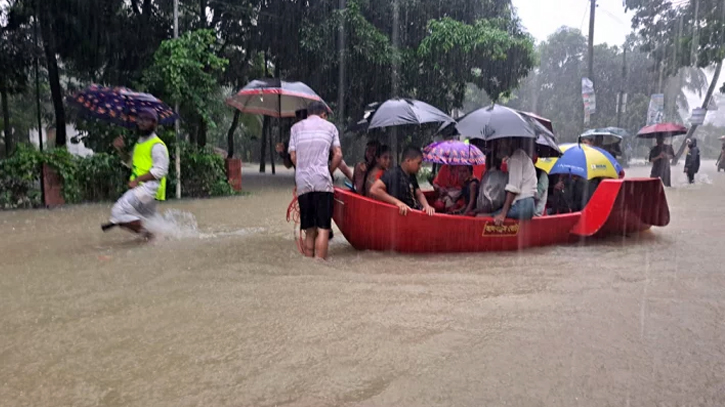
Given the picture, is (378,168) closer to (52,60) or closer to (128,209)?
(128,209)

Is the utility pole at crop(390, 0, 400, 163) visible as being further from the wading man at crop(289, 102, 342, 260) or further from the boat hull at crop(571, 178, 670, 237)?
the wading man at crop(289, 102, 342, 260)

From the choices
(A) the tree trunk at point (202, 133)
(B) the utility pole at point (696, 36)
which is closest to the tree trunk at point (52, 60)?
(A) the tree trunk at point (202, 133)

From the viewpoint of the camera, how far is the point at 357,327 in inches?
138

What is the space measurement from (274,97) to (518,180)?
5024mm

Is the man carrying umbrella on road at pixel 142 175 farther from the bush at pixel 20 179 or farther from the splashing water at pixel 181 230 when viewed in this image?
the bush at pixel 20 179

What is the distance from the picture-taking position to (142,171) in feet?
19.5

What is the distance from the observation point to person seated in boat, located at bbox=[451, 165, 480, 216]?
6.21 m

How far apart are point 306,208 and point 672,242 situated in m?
4.75

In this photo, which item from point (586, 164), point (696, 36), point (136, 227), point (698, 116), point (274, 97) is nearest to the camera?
point (136, 227)

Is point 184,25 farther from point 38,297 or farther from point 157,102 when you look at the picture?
point 38,297

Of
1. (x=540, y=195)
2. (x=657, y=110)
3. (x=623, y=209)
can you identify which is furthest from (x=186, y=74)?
(x=657, y=110)

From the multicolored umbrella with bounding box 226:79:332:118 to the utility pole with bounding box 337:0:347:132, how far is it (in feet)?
20.4

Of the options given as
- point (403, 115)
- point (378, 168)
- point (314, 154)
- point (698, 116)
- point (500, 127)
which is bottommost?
point (378, 168)

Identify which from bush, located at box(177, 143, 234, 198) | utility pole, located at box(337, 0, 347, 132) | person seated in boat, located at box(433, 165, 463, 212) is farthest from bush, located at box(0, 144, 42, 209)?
utility pole, located at box(337, 0, 347, 132)
